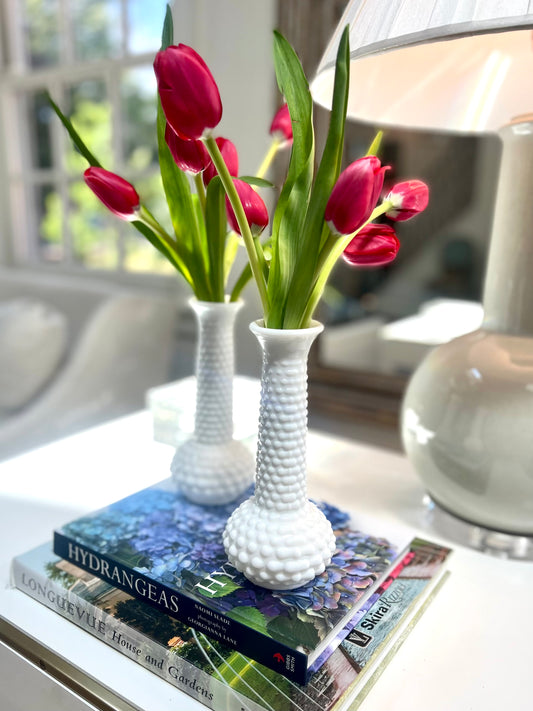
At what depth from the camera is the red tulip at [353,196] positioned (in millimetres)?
383

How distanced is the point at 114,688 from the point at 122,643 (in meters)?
0.04

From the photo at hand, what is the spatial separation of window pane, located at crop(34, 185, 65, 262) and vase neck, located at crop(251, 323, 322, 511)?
2086 mm

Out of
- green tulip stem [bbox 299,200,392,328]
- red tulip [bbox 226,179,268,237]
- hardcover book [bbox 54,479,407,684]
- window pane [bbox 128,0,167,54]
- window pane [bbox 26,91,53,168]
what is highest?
window pane [bbox 128,0,167,54]

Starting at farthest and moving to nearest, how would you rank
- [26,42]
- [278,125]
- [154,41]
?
1. [26,42]
2. [154,41]
3. [278,125]

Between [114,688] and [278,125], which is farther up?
[278,125]

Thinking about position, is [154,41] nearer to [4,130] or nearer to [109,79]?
[109,79]

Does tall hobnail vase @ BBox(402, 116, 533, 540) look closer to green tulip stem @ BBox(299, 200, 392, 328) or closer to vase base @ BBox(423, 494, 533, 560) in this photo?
vase base @ BBox(423, 494, 533, 560)

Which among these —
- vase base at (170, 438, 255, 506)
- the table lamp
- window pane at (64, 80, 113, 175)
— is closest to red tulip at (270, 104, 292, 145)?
the table lamp

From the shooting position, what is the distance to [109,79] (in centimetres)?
202

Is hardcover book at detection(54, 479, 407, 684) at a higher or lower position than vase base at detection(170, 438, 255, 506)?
lower

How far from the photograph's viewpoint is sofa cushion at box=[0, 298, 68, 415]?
1.53m

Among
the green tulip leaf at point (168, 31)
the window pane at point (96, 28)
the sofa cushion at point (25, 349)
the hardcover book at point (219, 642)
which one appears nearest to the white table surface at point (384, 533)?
the hardcover book at point (219, 642)

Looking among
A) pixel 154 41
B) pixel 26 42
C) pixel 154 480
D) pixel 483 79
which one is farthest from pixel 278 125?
pixel 26 42

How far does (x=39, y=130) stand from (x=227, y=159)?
2141 millimetres
